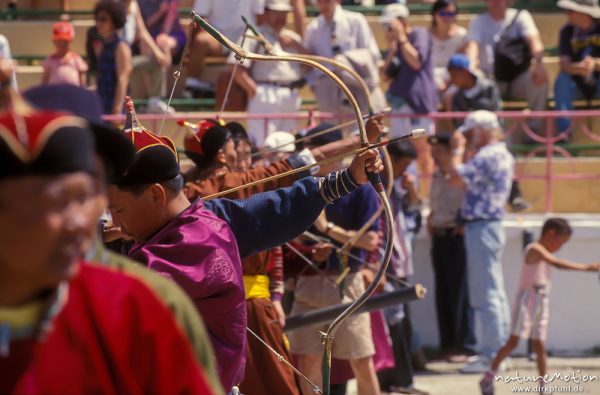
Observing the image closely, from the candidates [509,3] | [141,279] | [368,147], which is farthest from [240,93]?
[141,279]

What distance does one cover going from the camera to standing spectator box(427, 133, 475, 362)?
33.5 feet

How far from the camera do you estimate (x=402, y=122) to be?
35.8ft

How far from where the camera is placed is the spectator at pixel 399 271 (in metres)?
9.39

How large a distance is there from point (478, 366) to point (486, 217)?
1.12 metres

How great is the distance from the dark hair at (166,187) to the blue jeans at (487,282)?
210 inches

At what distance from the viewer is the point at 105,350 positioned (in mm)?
2814

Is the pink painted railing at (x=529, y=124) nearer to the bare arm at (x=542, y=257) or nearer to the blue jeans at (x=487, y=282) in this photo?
the blue jeans at (x=487, y=282)

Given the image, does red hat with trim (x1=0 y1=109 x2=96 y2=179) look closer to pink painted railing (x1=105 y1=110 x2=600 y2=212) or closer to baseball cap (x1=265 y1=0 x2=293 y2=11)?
pink painted railing (x1=105 y1=110 x2=600 y2=212)

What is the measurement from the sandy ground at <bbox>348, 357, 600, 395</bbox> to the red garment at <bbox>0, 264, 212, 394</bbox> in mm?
6412

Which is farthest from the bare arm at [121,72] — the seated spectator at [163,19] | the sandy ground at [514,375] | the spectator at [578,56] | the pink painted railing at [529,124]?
the spectator at [578,56]

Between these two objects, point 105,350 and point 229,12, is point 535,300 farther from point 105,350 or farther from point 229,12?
point 105,350

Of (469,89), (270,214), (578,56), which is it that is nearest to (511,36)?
(578,56)

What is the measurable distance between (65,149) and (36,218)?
0.15 m

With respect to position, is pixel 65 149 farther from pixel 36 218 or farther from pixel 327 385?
pixel 327 385
